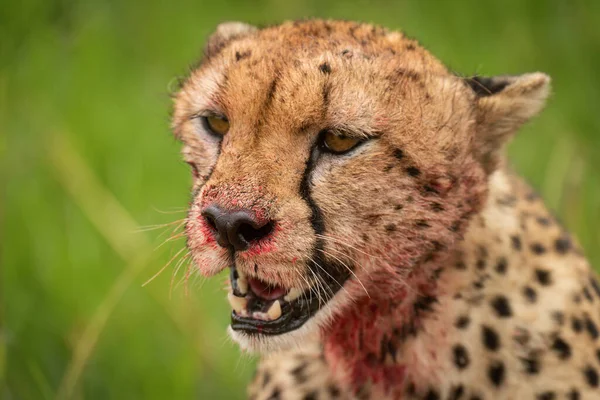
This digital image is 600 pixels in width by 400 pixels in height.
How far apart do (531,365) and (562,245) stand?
1.42 ft

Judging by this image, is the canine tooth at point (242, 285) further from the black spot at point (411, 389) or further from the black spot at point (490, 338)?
the black spot at point (490, 338)

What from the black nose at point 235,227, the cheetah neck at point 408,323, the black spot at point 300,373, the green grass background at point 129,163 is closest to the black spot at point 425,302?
the cheetah neck at point 408,323

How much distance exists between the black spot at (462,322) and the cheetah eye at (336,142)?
56 centimetres

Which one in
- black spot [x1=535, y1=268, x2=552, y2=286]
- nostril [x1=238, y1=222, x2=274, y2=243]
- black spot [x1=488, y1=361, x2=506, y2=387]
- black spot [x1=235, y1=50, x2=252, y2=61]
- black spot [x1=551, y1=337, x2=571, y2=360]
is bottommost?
black spot [x1=488, y1=361, x2=506, y2=387]

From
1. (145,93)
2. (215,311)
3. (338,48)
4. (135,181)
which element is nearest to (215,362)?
(215,311)

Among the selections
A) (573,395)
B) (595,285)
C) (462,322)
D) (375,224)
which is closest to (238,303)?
(375,224)

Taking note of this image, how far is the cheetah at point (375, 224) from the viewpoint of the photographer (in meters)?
2.43

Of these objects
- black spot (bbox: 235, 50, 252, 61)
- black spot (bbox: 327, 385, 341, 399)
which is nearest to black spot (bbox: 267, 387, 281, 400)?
black spot (bbox: 327, 385, 341, 399)

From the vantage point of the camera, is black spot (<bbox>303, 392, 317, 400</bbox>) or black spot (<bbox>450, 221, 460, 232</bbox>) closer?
black spot (<bbox>450, 221, 460, 232</bbox>)

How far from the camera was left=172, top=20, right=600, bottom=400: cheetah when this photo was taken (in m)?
2.43

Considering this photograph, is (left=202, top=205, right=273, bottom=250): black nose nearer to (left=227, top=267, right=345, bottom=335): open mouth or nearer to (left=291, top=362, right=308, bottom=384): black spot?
(left=227, top=267, right=345, bottom=335): open mouth

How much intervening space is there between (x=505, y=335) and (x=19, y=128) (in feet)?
9.65

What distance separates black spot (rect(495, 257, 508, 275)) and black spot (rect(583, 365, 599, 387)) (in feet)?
1.10

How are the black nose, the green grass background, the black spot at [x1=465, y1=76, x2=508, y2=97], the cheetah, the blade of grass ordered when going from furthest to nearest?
the blade of grass, the green grass background, the black spot at [x1=465, y1=76, x2=508, y2=97], the cheetah, the black nose
